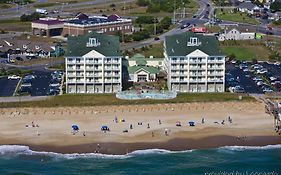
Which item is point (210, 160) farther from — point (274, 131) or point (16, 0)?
point (16, 0)

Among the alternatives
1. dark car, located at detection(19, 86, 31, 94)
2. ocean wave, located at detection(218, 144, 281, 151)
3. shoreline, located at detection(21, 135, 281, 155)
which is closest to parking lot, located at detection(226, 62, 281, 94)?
shoreline, located at detection(21, 135, 281, 155)

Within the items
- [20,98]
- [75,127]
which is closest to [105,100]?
[20,98]

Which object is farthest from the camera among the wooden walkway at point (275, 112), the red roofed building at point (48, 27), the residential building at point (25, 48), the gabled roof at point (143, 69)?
the red roofed building at point (48, 27)

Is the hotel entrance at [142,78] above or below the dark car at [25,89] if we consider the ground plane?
above

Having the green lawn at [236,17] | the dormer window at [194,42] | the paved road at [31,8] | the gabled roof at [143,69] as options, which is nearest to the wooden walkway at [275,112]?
the dormer window at [194,42]

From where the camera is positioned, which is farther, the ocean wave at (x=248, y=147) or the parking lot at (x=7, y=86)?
the parking lot at (x=7, y=86)

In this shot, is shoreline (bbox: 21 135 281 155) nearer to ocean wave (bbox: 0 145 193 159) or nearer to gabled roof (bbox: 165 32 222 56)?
ocean wave (bbox: 0 145 193 159)

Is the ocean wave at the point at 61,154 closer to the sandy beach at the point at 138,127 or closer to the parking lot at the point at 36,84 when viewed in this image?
the sandy beach at the point at 138,127
